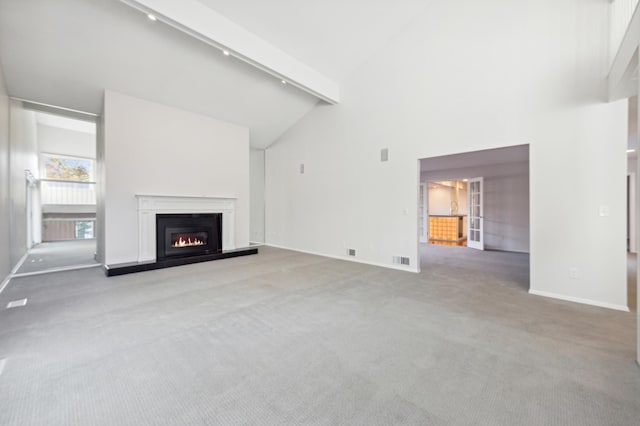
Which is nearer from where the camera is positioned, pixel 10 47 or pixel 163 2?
pixel 163 2

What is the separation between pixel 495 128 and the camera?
158 inches

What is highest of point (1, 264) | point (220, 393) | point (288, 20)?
point (288, 20)

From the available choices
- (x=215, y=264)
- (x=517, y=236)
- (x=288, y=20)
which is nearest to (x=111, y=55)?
(x=288, y=20)

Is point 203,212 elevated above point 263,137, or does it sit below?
below

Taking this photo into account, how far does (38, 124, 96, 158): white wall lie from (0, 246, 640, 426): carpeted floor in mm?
7360

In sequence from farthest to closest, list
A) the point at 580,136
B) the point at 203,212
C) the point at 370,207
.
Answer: the point at 203,212 → the point at 370,207 → the point at 580,136

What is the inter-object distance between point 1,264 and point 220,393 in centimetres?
448

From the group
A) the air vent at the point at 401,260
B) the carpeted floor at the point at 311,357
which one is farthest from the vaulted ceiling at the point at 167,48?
the air vent at the point at 401,260

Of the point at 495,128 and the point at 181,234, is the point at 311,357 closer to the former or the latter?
the point at 495,128

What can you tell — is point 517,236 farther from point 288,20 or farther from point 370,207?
point 288,20

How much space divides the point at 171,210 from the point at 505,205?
856 cm

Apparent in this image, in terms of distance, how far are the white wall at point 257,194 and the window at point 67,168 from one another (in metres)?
6.48

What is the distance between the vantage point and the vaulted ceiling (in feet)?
11.9

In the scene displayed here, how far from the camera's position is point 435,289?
3832mm
